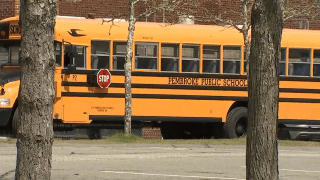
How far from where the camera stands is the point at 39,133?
7.14m

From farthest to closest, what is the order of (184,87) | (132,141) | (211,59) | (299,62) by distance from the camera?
(299,62), (211,59), (184,87), (132,141)

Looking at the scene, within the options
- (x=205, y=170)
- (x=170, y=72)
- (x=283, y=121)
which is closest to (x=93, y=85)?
(x=170, y=72)

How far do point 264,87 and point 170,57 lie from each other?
1353 centimetres

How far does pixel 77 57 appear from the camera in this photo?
21.0 meters

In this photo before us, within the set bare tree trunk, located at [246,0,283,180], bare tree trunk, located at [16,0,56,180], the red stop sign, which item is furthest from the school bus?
bare tree trunk, located at [16,0,56,180]

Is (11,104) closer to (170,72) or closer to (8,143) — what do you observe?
(8,143)

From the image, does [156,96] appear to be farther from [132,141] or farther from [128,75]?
[132,141]

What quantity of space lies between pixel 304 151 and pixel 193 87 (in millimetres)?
4252

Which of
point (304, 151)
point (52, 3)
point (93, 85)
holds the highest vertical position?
point (52, 3)

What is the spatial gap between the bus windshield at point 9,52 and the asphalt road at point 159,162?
11.9ft

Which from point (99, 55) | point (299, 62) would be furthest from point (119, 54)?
point (299, 62)

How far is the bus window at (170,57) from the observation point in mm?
21983

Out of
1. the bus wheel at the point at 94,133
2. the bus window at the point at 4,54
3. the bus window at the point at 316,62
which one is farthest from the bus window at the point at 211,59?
the bus window at the point at 4,54

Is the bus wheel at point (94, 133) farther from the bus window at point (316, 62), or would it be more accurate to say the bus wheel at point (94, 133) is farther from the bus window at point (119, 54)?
the bus window at point (316, 62)
